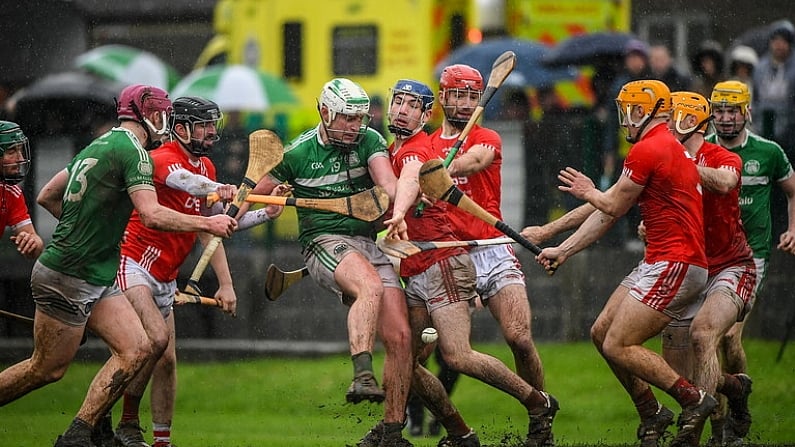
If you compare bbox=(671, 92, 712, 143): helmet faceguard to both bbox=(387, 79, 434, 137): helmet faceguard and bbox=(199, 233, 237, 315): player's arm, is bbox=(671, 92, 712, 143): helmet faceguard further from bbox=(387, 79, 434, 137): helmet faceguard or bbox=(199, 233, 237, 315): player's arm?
bbox=(199, 233, 237, 315): player's arm

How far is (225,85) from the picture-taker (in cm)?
1878

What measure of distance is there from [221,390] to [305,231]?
4.30m

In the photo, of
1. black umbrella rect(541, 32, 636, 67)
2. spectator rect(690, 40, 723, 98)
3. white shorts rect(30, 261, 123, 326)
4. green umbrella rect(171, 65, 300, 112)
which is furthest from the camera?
green umbrella rect(171, 65, 300, 112)

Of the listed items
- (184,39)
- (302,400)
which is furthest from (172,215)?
(184,39)

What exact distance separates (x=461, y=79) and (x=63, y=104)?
7161mm

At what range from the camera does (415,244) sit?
33.1 feet

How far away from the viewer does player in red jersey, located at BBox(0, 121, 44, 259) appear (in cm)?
1034

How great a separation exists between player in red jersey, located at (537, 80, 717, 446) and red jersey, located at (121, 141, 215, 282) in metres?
2.47

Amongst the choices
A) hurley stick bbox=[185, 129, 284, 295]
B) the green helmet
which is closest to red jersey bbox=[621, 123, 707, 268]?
hurley stick bbox=[185, 129, 284, 295]

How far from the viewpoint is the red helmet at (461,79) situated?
34.1 feet

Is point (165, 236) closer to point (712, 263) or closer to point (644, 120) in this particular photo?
point (644, 120)

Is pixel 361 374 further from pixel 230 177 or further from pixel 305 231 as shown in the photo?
pixel 230 177

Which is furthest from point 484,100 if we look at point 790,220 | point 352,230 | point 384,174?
point 790,220

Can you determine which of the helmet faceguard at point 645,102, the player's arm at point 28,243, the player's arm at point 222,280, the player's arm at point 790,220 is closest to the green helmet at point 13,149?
the player's arm at point 28,243
